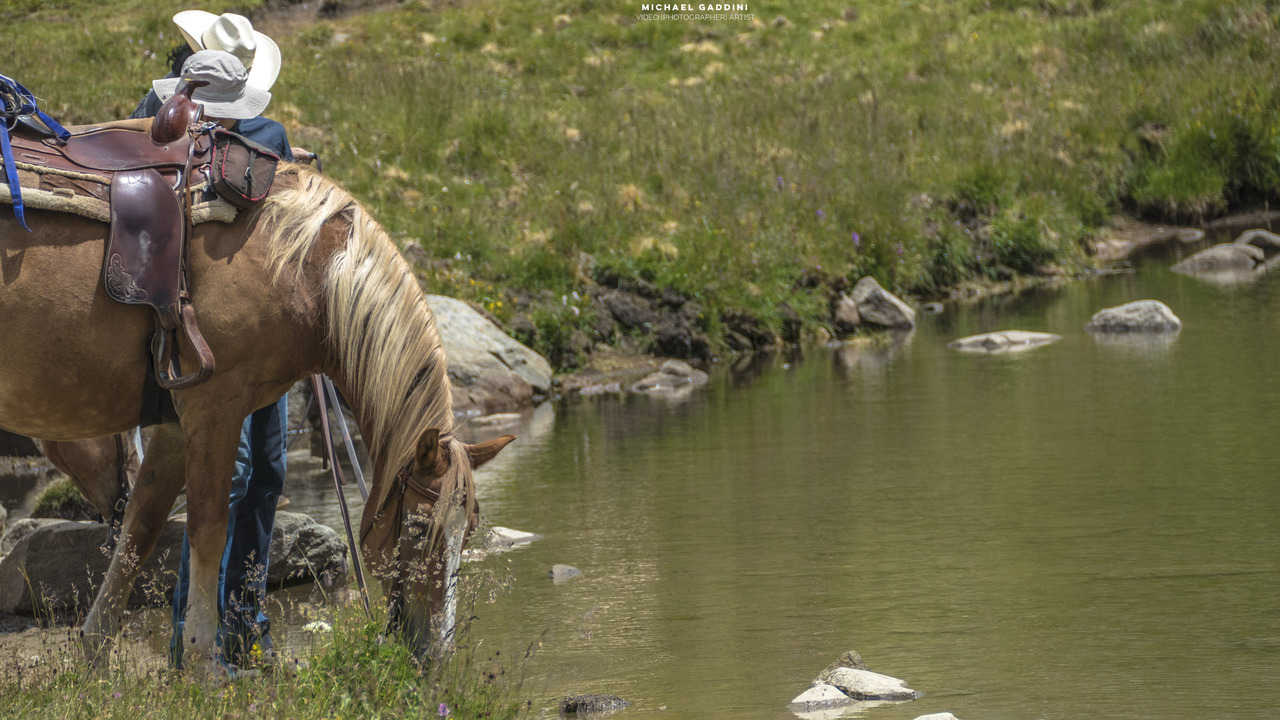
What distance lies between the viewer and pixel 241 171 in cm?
381

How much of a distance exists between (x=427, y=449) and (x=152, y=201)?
109cm

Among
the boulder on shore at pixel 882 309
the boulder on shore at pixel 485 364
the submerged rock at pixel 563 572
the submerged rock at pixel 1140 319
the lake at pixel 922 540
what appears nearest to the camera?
the lake at pixel 922 540

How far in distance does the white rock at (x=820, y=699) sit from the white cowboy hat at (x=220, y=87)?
8.30ft

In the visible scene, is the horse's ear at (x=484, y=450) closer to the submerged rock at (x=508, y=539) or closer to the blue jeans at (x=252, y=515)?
the blue jeans at (x=252, y=515)

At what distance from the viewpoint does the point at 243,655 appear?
415 cm

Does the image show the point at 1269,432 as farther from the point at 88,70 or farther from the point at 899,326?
the point at 88,70

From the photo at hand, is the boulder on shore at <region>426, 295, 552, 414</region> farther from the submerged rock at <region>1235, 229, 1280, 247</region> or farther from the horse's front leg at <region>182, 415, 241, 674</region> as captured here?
the submerged rock at <region>1235, 229, 1280, 247</region>

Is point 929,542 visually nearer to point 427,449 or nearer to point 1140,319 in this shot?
point 427,449

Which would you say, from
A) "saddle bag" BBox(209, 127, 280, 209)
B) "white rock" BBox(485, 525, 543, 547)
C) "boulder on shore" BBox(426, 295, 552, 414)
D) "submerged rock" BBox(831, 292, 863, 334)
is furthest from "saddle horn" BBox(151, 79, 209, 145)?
"submerged rock" BBox(831, 292, 863, 334)

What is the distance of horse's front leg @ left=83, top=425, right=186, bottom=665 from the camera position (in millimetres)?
4211

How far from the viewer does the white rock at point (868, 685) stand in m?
3.86

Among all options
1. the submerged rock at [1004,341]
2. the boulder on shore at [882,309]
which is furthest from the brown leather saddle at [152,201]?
the boulder on shore at [882,309]

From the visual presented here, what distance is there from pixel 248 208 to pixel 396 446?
2.80ft

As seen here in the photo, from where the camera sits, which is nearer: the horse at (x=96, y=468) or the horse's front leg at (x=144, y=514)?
the horse's front leg at (x=144, y=514)
